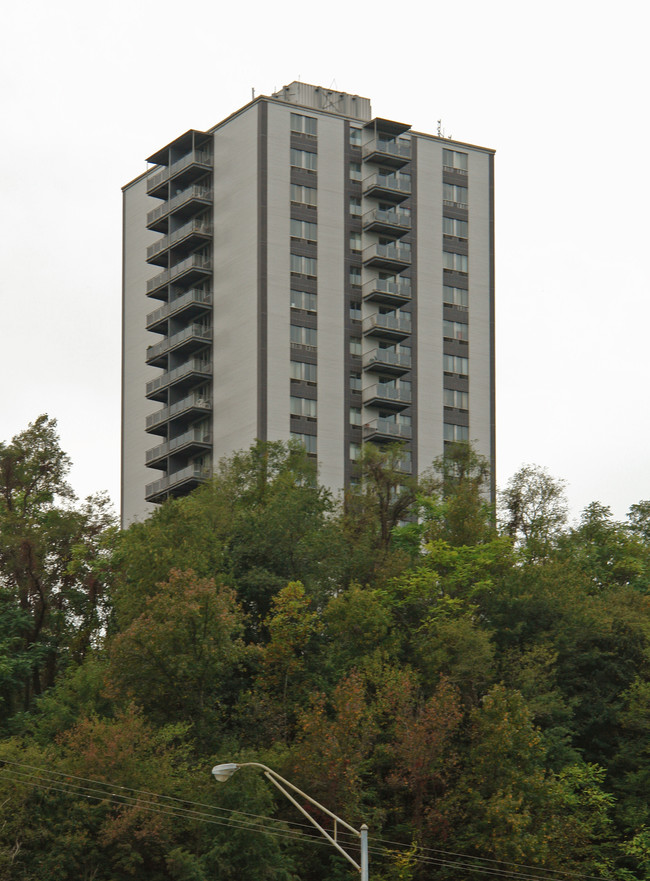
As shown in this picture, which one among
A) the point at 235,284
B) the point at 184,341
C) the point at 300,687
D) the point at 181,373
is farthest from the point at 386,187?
the point at 300,687

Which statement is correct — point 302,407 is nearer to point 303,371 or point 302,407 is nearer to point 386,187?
point 303,371

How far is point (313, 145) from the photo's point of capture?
4656 inches

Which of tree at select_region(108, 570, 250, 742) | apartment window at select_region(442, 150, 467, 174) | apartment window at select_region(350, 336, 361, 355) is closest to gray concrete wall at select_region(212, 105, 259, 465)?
apartment window at select_region(350, 336, 361, 355)

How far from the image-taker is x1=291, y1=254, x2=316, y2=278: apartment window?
11512 centimetres

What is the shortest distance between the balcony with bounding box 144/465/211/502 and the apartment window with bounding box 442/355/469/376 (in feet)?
74.2

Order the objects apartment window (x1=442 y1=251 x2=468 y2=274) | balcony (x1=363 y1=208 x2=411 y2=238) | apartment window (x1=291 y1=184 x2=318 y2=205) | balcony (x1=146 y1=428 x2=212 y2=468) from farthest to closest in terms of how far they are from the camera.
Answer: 1. apartment window (x1=442 y1=251 x2=468 y2=274)
2. balcony (x1=363 y1=208 x2=411 y2=238)
3. apartment window (x1=291 y1=184 x2=318 y2=205)
4. balcony (x1=146 y1=428 x2=212 y2=468)

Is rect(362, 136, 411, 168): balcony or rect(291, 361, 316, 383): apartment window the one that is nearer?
rect(291, 361, 316, 383): apartment window

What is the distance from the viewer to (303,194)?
116 metres

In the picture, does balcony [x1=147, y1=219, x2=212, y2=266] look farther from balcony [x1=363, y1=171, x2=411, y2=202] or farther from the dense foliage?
the dense foliage

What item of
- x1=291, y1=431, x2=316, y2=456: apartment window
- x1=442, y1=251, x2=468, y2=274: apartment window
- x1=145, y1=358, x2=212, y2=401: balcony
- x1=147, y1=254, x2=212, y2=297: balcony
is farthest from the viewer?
x1=442, y1=251, x2=468, y2=274: apartment window

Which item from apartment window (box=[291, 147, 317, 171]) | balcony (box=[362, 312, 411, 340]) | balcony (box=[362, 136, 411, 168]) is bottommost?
balcony (box=[362, 312, 411, 340])

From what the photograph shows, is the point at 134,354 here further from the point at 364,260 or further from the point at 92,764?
the point at 92,764

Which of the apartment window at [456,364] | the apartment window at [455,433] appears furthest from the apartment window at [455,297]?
the apartment window at [455,433]

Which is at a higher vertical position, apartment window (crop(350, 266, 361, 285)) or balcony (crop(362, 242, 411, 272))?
balcony (crop(362, 242, 411, 272))
